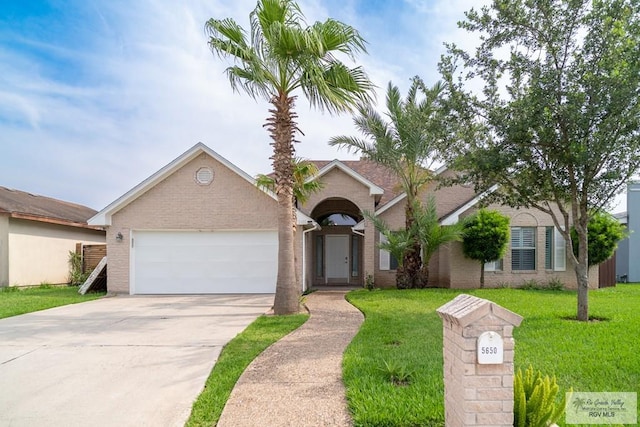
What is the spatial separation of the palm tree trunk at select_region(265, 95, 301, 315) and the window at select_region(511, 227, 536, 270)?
971 centimetres

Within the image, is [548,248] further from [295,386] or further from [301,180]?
[295,386]

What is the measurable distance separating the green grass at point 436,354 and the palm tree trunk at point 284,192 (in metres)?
2.12

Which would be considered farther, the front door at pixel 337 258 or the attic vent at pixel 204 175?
the front door at pixel 337 258

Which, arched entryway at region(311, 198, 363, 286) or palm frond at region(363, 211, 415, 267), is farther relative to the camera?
arched entryway at region(311, 198, 363, 286)

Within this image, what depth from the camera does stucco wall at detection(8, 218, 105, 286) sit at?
15.9 meters

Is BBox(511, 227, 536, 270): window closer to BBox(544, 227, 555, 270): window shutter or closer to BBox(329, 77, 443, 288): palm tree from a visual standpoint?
BBox(544, 227, 555, 270): window shutter

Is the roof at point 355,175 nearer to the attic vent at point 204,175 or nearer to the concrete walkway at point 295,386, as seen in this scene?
the attic vent at point 204,175

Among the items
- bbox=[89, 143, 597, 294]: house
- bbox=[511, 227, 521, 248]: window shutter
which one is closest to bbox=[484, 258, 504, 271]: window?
bbox=[89, 143, 597, 294]: house

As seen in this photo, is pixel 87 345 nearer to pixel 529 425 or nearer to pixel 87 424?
pixel 87 424

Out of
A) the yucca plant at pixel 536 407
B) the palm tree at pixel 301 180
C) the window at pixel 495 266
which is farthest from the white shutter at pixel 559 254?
the yucca plant at pixel 536 407

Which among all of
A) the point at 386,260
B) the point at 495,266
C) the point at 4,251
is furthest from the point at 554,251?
the point at 4,251

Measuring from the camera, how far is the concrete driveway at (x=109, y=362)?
443 centimetres

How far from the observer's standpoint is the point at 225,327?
339 inches

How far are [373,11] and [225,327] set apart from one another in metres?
9.11
